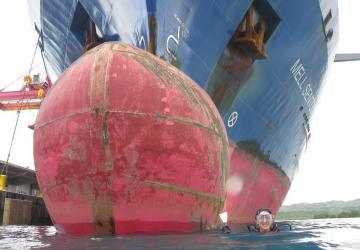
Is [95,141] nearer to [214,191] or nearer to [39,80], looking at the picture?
[214,191]

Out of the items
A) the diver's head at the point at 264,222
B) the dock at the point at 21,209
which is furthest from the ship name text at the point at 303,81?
the dock at the point at 21,209

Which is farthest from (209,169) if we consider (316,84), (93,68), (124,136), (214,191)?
(316,84)

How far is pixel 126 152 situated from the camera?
3.65 m

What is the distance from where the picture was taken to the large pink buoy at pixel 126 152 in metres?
3.68

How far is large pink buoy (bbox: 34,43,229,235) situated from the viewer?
12.1 feet

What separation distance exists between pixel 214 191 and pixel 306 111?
8.44 m

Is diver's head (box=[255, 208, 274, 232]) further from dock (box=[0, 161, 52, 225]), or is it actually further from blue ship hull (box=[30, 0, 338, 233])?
dock (box=[0, 161, 52, 225])

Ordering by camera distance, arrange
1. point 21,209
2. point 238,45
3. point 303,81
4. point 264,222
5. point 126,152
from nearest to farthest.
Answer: point 126,152
point 264,222
point 238,45
point 303,81
point 21,209

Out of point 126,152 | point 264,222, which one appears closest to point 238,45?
point 264,222

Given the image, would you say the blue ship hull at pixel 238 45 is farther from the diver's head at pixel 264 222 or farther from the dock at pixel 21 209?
the dock at pixel 21 209

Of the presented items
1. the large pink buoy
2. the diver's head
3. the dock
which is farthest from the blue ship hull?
the dock

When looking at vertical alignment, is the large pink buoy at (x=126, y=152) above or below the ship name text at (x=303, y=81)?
below

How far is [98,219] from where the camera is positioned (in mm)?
3766

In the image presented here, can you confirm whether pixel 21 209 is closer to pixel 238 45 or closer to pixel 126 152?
pixel 238 45
